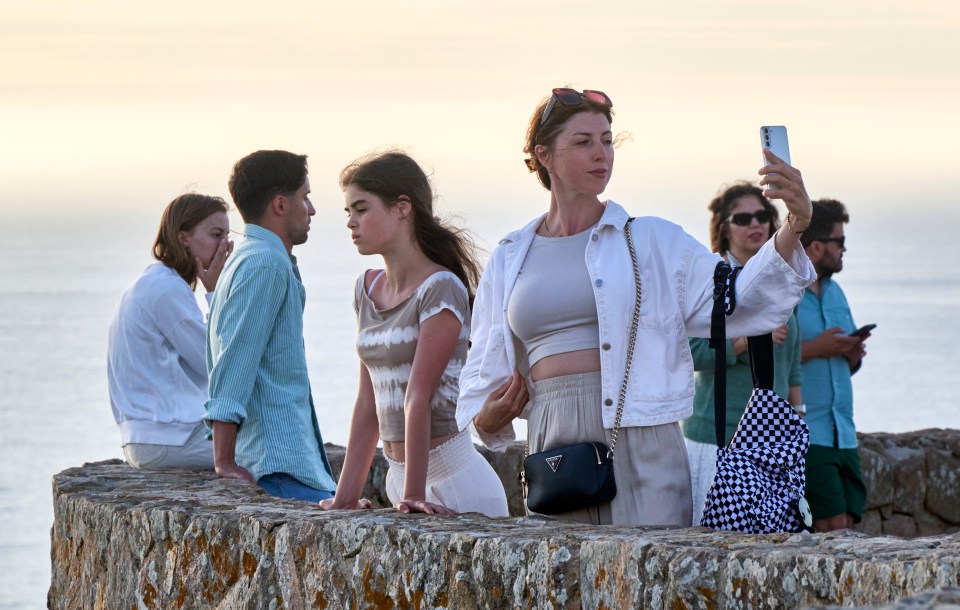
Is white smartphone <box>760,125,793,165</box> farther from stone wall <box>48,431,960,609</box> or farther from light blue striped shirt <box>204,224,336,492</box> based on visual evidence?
light blue striped shirt <box>204,224,336,492</box>

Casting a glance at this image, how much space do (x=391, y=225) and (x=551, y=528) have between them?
1176 millimetres

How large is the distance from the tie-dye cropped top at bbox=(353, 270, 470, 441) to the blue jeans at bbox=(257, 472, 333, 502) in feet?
2.29

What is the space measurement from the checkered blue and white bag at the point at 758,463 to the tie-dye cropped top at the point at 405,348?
2.79ft

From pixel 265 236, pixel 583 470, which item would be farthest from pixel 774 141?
pixel 265 236

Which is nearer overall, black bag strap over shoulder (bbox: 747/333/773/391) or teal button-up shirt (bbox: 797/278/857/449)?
black bag strap over shoulder (bbox: 747/333/773/391)

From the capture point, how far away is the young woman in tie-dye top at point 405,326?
15.8ft

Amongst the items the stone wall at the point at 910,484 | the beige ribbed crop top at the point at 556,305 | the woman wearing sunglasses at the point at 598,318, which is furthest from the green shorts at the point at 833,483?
the beige ribbed crop top at the point at 556,305

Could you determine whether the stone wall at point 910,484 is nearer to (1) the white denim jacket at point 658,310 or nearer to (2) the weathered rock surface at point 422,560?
(2) the weathered rock surface at point 422,560

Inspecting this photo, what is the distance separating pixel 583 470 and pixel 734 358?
1869 mm

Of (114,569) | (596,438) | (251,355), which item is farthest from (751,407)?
(114,569)

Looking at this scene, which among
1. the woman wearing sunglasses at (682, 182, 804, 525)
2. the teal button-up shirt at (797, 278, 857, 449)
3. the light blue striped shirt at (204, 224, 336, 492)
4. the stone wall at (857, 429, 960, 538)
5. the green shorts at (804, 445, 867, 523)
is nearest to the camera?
the light blue striped shirt at (204, 224, 336, 492)

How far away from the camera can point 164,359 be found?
634cm

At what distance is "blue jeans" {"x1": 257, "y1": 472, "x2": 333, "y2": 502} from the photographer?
557 centimetres

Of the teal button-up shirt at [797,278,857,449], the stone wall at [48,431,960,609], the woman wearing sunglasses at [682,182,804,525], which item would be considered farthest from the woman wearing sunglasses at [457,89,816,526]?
the teal button-up shirt at [797,278,857,449]
